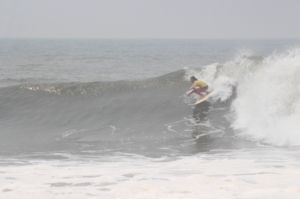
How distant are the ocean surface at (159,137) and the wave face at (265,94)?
4cm

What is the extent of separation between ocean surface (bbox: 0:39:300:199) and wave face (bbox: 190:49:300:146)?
4cm

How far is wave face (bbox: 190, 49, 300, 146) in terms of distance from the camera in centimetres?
1170

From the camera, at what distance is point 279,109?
1350cm

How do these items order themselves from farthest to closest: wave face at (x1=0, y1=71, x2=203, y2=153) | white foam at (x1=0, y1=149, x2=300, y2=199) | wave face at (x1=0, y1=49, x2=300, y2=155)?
wave face at (x1=0, y1=71, x2=203, y2=153) < wave face at (x1=0, y1=49, x2=300, y2=155) < white foam at (x1=0, y1=149, x2=300, y2=199)

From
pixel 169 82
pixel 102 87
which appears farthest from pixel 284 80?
pixel 102 87

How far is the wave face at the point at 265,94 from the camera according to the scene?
460 inches

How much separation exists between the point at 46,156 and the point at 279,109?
6.79 metres

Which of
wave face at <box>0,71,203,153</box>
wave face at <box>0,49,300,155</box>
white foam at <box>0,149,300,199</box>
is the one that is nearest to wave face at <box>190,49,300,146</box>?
wave face at <box>0,49,300,155</box>

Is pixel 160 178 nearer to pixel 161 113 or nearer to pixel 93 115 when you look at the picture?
pixel 161 113

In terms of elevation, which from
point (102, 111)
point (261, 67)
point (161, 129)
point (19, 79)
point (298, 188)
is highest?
point (19, 79)

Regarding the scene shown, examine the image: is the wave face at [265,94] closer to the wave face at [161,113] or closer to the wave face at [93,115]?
the wave face at [161,113]

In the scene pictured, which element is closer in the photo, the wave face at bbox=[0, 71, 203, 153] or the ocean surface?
the ocean surface

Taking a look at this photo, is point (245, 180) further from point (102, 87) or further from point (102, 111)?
point (102, 87)

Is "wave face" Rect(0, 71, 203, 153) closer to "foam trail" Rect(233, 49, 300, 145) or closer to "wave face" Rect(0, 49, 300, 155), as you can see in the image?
"wave face" Rect(0, 49, 300, 155)
